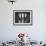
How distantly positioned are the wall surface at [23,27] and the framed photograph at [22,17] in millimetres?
105

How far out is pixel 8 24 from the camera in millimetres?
4668

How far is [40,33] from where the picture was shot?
4.61 meters

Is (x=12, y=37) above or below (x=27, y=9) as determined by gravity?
below

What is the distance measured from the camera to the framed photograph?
183 inches

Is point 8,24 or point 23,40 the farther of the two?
point 8,24

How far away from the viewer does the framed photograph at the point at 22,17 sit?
15.2 ft

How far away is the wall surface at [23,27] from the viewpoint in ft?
15.1

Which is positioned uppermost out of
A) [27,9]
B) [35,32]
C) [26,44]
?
[27,9]

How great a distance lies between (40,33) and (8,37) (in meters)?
1.10

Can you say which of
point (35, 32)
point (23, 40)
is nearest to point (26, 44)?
point (23, 40)

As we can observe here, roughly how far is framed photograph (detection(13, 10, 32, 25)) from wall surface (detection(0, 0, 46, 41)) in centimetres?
10

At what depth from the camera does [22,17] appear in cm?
467

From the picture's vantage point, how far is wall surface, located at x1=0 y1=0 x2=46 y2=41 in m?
4.62

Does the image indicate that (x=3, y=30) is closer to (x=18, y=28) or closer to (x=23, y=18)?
(x=18, y=28)
